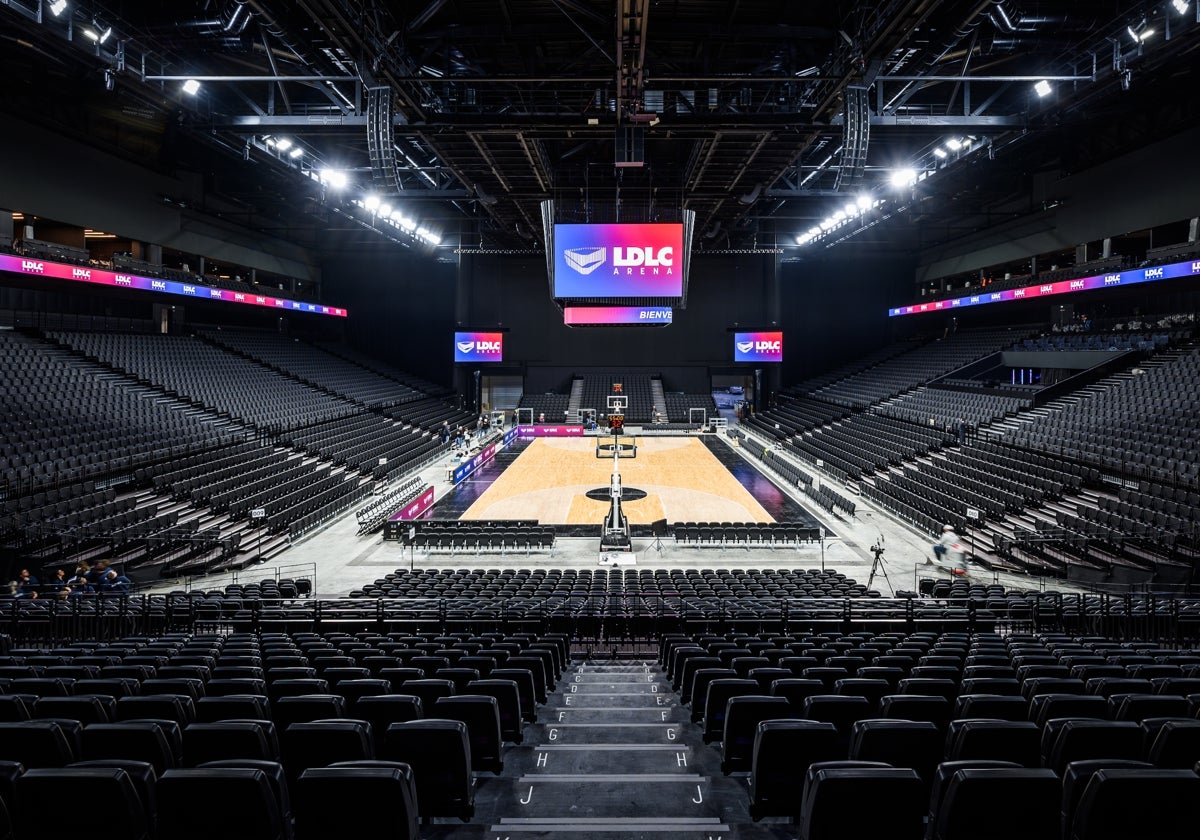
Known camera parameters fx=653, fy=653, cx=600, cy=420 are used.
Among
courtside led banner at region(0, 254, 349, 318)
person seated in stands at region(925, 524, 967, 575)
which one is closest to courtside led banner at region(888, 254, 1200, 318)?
person seated in stands at region(925, 524, 967, 575)

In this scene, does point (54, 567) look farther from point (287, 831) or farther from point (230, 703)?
point (287, 831)

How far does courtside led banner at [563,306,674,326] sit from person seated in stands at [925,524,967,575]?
39.8ft

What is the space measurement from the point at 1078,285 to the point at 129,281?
3948 cm

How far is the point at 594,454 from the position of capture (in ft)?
115

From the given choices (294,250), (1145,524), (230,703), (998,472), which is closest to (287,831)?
(230,703)

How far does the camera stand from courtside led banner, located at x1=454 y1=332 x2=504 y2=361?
43500 mm

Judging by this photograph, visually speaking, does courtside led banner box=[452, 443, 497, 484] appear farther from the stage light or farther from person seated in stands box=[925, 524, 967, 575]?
person seated in stands box=[925, 524, 967, 575]

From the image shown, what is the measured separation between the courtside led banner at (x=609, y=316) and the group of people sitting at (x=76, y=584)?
16186 millimetres

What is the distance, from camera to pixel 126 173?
2752 cm

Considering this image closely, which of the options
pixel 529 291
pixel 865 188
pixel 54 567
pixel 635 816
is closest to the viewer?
pixel 635 816

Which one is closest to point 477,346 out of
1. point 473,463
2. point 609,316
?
point 473,463

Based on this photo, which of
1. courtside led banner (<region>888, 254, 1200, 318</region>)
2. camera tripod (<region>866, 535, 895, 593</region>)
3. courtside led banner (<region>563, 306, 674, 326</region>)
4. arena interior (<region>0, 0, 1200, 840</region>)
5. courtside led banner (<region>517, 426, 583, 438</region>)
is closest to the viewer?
arena interior (<region>0, 0, 1200, 840</region>)

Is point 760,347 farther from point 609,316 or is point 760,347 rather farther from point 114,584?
point 114,584

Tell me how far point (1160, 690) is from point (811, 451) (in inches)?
1105
